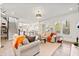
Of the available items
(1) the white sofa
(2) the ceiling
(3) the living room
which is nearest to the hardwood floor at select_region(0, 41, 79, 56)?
(3) the living room

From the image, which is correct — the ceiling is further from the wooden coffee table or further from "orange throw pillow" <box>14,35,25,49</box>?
the wooden coffee table

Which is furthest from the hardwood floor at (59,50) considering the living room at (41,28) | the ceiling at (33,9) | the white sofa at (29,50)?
the ceiling at (33,9)

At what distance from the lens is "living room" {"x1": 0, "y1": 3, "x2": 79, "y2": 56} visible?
2.23m

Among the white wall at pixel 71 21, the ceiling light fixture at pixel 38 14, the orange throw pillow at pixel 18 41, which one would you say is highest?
the ceiling light fixture at pixel 38 14

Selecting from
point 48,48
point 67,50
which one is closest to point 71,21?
point 67,50

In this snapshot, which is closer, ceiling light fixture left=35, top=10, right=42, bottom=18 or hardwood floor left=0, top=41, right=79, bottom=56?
hardwood floor left=0, top=41, right=79, bottom=56

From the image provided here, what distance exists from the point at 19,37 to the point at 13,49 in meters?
0.25

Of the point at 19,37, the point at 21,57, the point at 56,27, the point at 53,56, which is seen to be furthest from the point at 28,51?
the point at 56,27

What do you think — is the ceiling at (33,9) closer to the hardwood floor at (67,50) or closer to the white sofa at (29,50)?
the white sofa at (29,50)

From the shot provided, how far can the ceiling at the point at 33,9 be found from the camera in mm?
2258

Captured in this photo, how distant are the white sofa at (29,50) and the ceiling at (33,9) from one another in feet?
1.51

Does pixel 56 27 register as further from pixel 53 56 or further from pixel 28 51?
pixel 28 51

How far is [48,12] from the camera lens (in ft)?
7.56

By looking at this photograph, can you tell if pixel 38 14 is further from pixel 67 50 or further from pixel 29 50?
pixel 67 50
